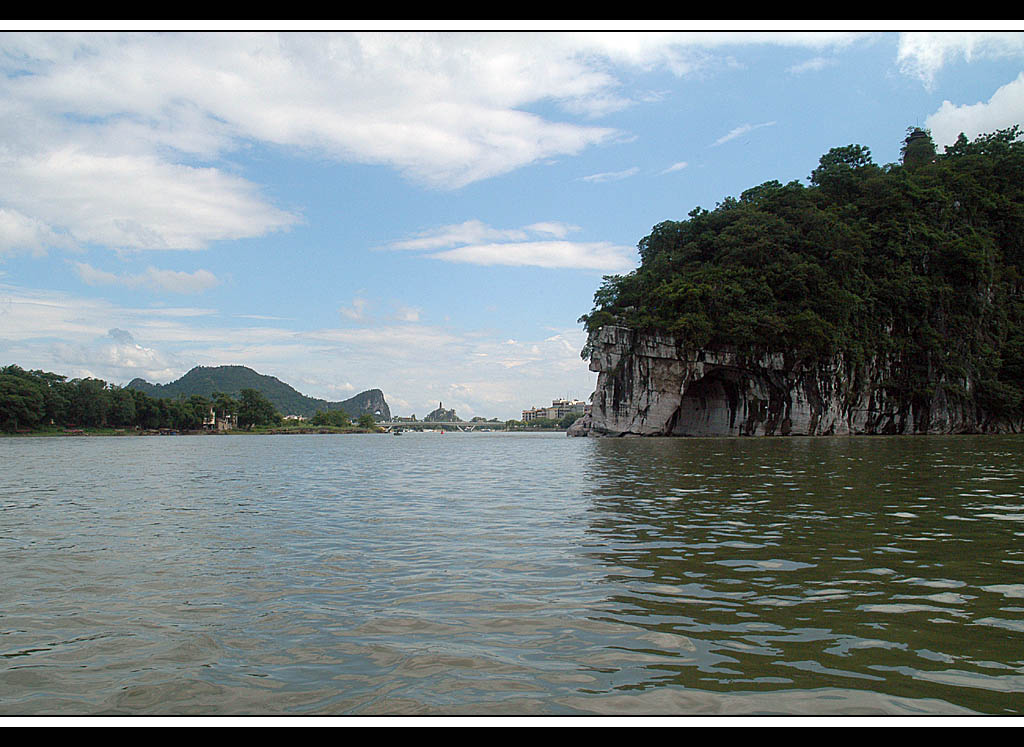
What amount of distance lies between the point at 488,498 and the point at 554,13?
11952 mm

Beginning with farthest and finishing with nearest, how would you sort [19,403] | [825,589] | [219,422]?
[219,422], [19,403], [825,589]

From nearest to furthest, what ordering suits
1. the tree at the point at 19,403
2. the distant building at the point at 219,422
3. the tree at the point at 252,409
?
the tree at the point at 19,403 < the distant building at the point at 219,422 < the tree at the point at 252,409

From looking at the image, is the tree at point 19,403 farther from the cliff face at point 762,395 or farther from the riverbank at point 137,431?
the cliff face at point 762,395

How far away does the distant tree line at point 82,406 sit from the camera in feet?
278

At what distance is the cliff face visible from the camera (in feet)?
198

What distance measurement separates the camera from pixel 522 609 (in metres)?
6.00

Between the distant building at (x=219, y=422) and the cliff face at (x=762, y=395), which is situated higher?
the cliff face at (x=762, y=395)

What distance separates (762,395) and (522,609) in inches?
2374

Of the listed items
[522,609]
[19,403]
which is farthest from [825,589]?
[19,403]

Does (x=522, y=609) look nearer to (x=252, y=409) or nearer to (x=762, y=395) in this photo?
(x=762, y=395)

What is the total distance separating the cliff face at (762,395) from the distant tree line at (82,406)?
72868 mm

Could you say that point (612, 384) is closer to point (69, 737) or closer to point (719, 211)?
point (719, 211)

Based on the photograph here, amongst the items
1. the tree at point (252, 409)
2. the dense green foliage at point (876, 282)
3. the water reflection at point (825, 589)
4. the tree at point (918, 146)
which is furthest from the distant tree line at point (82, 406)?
the tree at point (918, 146)

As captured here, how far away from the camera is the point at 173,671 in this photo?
4609 millimetres
